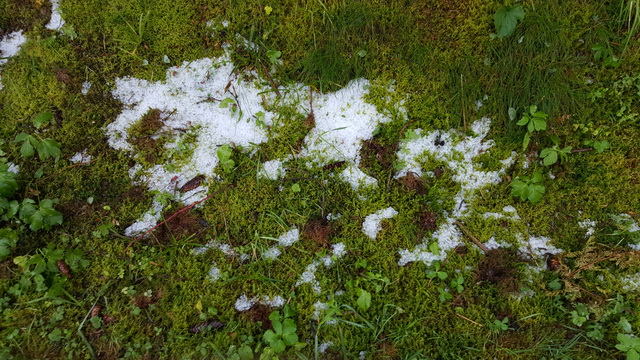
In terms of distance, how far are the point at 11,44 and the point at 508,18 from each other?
448 centimetres

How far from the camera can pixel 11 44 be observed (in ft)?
11.0

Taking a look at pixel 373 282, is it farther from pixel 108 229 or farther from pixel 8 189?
pixel 8 189

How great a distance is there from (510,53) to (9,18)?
182 inches

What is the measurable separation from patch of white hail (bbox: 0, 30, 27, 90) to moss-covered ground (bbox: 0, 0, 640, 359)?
0.26ft

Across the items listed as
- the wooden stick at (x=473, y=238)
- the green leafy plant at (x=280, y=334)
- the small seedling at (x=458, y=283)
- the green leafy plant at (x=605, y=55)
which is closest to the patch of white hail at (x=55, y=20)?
the green leafy plant at (x=280, y=334)

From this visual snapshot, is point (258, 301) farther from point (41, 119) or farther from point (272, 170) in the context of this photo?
point (41, 119)

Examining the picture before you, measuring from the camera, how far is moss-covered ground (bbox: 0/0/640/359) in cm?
259

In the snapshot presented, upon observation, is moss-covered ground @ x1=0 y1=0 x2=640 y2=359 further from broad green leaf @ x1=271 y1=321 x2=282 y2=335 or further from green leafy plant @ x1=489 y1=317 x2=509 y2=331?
broad green leaf @ x1=271 y1=321 x2=282 y2=335

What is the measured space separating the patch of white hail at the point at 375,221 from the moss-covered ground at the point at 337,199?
46mm

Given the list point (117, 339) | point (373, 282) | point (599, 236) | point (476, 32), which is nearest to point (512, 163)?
point (599, 236)

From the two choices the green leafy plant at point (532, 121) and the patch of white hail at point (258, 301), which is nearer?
the patch of white hail at point (258, 301)

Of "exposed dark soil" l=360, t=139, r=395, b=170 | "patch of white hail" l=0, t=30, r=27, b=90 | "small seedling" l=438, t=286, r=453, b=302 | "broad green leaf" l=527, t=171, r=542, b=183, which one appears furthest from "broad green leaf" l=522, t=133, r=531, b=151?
"patch of white hail" l=0, t=30, r=27, b=90

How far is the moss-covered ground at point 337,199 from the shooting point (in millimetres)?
2590

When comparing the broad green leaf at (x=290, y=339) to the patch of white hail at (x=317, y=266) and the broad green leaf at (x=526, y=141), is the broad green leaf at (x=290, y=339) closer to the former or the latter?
the patch of white hail at (x=317, y=266)
